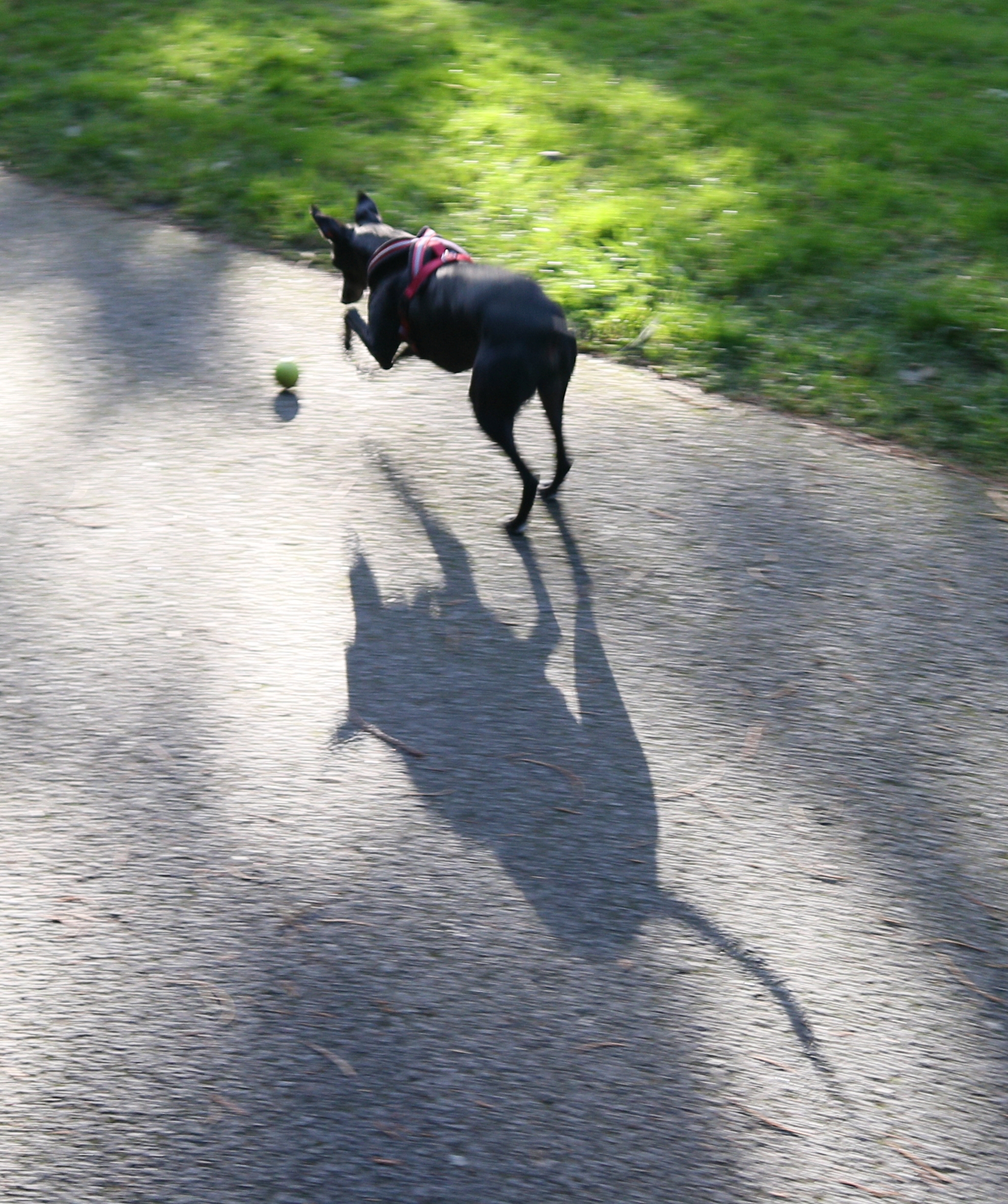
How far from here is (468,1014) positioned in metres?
2.62

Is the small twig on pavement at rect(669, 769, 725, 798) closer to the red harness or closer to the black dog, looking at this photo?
the black dog

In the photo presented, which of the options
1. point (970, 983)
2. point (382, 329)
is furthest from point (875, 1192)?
point (382, 329)

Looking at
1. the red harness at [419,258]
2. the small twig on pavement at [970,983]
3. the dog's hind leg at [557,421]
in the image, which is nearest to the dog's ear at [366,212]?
the red harness at [419,258]

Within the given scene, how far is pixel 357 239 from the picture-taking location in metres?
4.37

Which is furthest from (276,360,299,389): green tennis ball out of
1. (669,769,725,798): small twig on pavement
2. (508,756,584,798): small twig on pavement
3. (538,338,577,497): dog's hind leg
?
(669,769,725,798): small twig on pavement

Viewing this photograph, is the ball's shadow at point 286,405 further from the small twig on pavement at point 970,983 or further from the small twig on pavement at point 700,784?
the small twig on pavement at point 970,983

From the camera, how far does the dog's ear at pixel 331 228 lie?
14.2 ft

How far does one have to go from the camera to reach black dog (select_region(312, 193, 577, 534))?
3.78 m

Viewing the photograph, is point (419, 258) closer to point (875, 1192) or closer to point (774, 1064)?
point (774, 1064)

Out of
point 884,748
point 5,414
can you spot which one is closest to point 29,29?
point 5,414

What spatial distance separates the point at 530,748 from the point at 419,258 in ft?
6.14

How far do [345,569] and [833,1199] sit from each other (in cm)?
246

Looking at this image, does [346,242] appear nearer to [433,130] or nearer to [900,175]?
[433,130]

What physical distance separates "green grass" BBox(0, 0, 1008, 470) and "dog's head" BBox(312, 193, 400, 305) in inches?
44.7
